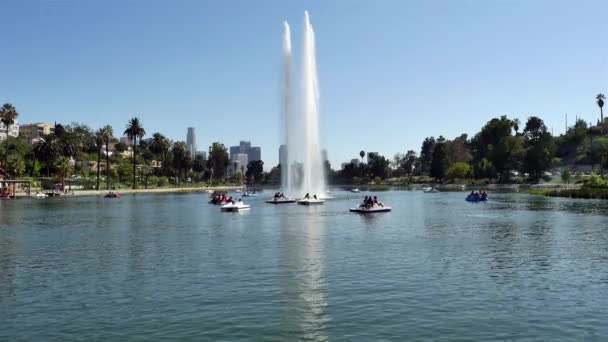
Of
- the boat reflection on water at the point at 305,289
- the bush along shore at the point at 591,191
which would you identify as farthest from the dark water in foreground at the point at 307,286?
the bush along shore at the point at 591,191

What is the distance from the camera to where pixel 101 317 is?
21.2m

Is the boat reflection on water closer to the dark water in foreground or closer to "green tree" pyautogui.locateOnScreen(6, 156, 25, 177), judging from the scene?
the dark water in foreground

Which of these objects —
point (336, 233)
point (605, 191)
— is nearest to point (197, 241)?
point (336, 233)

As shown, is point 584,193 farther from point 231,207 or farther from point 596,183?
point 231,207

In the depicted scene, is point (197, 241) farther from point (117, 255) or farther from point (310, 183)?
point (310, 183)

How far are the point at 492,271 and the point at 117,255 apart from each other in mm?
24553

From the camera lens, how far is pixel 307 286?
86.9 ft

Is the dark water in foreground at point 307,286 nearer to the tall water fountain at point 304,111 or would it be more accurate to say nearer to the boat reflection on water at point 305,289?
the boat reflection on water at point 305,289

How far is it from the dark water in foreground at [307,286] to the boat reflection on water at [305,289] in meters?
0.08

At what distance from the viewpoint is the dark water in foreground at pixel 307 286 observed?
19406 mm

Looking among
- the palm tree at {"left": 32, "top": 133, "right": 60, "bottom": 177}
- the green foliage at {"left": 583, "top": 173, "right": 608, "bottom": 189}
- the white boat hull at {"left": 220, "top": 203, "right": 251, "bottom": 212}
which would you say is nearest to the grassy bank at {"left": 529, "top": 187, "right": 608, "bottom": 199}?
the green foliage at {"left": 583, "top": 173, "right": 608, "bottom": 189}

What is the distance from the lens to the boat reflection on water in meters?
19.4

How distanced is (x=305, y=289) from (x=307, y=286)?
68cm

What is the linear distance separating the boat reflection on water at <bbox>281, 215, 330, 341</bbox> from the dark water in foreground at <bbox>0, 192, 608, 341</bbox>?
79mm
